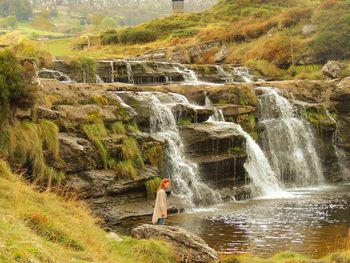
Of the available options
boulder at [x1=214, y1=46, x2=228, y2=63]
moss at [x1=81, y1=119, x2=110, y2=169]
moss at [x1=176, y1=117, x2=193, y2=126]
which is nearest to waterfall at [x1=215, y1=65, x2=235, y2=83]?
boulder at [x1=214, y1=46, x2=228, y2=63]

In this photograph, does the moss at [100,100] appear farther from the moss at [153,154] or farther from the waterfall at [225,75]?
the waterfall at [225,75]

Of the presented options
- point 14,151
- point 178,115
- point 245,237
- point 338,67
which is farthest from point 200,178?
point 338,67

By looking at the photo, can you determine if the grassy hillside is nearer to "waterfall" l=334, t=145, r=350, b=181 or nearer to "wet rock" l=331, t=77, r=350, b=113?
"wet rock" l=331, t=77, r=350, b=113

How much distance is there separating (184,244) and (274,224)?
712cm

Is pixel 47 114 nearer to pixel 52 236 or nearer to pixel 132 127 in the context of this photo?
pixel 132 127

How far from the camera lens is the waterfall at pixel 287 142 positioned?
32.0 meters

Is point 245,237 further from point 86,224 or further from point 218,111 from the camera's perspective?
point 218,111

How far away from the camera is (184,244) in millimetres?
14102

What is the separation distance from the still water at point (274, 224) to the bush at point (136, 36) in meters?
38.0

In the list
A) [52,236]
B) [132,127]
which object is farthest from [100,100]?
[52,236]

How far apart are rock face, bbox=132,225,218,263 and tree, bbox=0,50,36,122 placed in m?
6.97

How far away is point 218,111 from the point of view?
2998 cm

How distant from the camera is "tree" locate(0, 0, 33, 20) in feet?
496

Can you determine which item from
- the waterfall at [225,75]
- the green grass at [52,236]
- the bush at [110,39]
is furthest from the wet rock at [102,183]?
the bush at [110,39]
